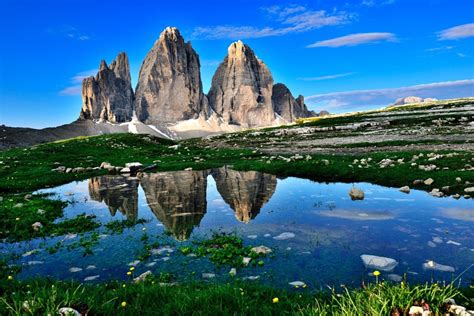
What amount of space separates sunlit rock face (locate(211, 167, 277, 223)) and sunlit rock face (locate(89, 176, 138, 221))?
18.7ft

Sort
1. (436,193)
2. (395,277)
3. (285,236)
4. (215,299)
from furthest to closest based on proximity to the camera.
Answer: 1. (436,193)
2. (285,236)
3. (395,277)
4. (215,299)

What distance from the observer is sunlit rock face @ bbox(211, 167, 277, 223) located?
18.0 meters

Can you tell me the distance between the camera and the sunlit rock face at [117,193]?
18844 millimetres

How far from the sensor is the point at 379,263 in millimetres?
9906

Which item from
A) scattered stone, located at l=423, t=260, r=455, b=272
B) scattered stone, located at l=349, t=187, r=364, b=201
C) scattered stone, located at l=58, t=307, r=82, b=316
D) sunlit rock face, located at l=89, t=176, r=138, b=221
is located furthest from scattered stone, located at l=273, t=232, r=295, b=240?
scattered stone, located at l=58, t=307, r=82, b=316

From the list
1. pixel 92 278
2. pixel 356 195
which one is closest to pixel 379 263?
pixel 92 278

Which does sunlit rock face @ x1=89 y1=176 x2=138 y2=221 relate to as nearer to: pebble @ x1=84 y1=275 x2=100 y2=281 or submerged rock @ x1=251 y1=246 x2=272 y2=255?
pebble @ x1=84 y1=275 x2=100 y2=281

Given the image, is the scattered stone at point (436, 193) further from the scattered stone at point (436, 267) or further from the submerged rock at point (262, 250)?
the submerged rock at point (262, 250)

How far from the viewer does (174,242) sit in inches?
504

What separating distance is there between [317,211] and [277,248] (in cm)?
587

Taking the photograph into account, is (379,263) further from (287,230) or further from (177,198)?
(177,198)

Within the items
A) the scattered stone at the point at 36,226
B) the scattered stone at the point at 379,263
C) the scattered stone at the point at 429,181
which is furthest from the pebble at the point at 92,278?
the scattered stone at the point at 429,181

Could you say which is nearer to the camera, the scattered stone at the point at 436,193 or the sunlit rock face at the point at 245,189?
the sunlit rock face at the point at 245,189

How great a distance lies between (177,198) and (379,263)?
1382 cm
